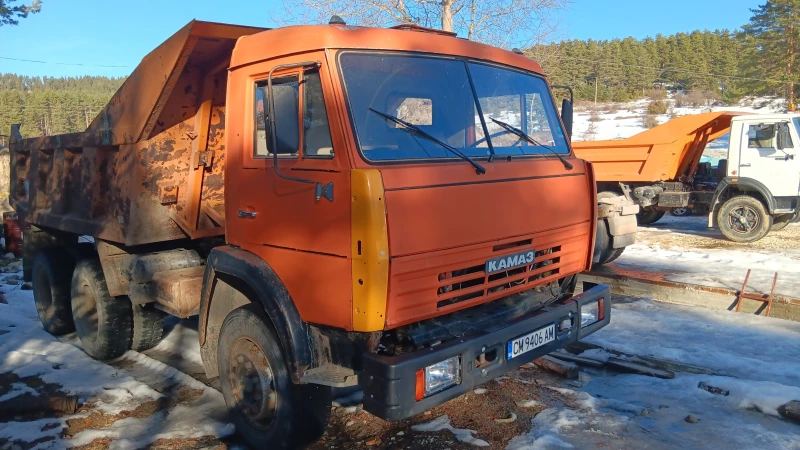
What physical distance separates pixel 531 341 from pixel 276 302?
1.55m

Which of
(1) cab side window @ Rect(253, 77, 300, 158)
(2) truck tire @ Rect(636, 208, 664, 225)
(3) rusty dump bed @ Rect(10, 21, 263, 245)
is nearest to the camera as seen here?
(1) cab side window @ Rect(253, 77, 300, 158)

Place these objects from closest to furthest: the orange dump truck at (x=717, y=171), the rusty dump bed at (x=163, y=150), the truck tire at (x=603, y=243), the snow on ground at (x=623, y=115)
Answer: the rusty dump bed at (x=163, y=150), the truck tire at (x=603, y=243), the orange dump truck at (x=717, y=171), the snow on ground at (x=623, y=115)

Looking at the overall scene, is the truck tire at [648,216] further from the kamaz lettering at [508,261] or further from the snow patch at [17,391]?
the snow patch at [17,391]

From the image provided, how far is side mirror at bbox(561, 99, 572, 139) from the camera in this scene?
461 centimetres

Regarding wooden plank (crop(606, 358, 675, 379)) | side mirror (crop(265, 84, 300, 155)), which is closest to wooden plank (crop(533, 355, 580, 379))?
wooden plank (crop(606, 358, 675, 379))

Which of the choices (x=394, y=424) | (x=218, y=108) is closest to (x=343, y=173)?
(x=394, y=424)

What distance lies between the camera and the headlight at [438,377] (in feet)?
10.0

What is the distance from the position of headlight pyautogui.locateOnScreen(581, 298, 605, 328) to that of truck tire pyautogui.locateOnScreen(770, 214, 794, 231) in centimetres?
975

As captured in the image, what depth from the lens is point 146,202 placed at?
4.86 meters

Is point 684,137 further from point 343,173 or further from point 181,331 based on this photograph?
point 343,173

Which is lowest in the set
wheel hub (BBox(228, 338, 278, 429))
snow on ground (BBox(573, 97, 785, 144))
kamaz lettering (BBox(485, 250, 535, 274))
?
wheel hub (BBox(228, 338, 278, 429))

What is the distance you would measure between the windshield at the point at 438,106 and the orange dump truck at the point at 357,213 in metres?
0.01

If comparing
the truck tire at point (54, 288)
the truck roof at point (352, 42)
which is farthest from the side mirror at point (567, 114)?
the truck tire at point (54, 288)

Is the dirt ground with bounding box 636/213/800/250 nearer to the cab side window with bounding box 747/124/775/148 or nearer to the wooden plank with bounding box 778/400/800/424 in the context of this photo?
the cab side window with bounding box 747/124/775/148
